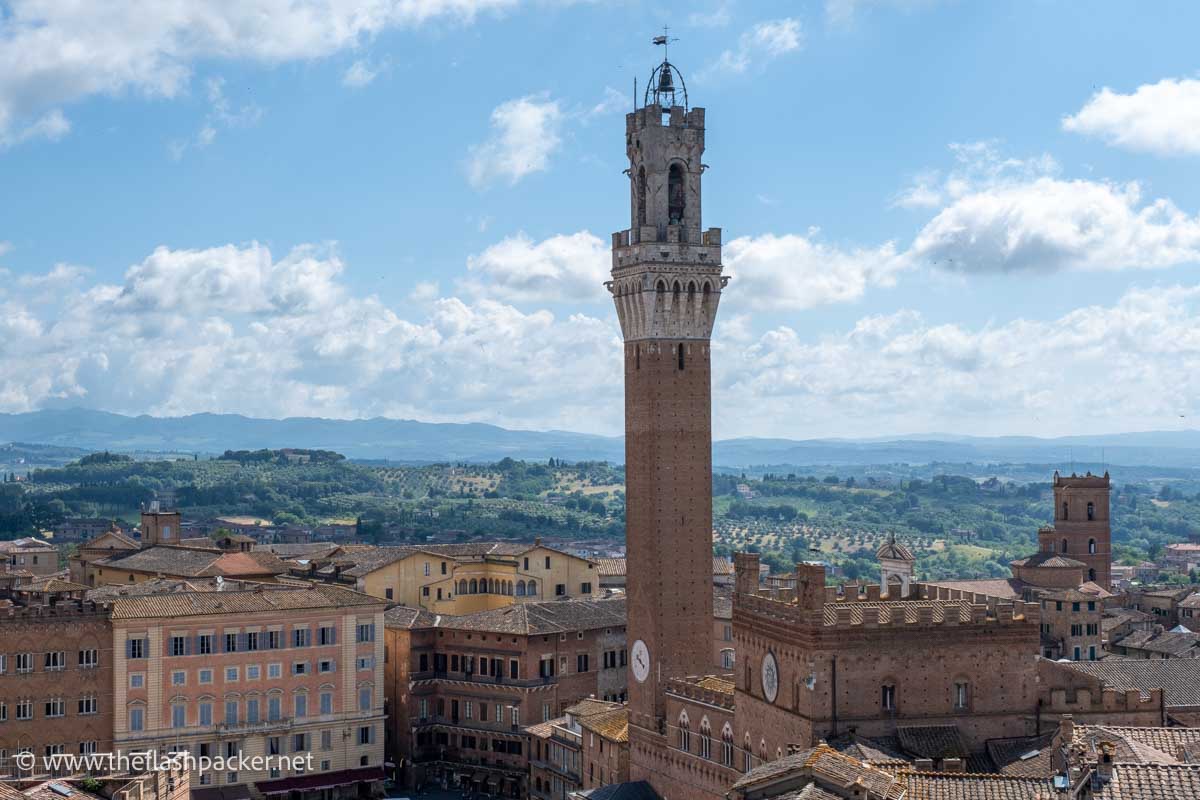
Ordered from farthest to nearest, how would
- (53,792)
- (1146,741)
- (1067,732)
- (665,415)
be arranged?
(665,415), (1067,732), (1146,741), (53,792)

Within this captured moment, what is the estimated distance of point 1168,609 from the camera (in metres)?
137

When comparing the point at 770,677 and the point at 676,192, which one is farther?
the point at 676,192

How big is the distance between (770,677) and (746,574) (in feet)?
18.1

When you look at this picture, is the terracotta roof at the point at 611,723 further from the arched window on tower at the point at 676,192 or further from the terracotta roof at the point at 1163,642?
the terracotta roof at the point at 1163,642

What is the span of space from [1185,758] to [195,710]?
181ft

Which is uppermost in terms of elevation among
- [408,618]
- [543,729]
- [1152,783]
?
[1152,783]

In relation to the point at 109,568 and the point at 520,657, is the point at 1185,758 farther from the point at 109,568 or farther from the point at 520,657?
the point at 109,568

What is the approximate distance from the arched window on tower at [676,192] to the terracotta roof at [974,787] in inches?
1675

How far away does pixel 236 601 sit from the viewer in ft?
283

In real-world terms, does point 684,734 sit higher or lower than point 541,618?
lower

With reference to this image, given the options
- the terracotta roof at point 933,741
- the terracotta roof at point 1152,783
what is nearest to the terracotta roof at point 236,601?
the terracotta roof at point 933,741

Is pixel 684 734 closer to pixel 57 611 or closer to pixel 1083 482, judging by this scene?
pixel 57 611

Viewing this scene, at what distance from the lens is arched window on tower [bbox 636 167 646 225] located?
7775cm

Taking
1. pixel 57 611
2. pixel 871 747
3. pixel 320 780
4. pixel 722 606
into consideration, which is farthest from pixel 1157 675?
pixel 57 611
